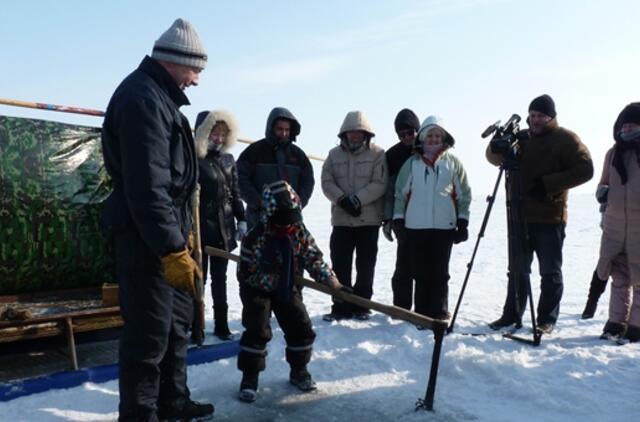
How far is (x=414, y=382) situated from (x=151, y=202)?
7.51ft

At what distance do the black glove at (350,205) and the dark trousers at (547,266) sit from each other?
146 cm

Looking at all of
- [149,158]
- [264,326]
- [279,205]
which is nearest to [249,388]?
[264,326]

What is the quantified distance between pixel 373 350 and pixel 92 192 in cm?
271

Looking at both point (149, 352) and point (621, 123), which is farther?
point (621, 123)

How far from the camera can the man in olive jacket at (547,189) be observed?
4.81 m

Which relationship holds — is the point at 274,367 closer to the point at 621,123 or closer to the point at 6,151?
the point at 6,151

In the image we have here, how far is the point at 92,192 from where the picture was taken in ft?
16.1

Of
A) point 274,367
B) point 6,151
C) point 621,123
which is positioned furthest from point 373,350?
point 6,151

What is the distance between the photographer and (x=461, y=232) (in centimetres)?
497

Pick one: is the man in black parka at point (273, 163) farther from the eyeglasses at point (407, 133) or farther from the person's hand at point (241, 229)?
the eyeglasses at point (407, 133)

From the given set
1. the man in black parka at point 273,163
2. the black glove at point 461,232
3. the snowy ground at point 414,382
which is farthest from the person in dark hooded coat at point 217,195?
the black glove at point 461,232

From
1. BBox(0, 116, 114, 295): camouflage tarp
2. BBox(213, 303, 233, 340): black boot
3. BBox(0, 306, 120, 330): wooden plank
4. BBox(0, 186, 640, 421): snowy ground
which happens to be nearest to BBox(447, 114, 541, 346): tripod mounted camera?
BBox(0, 186, 640, 421): snowy ground

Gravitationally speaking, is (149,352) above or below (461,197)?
below

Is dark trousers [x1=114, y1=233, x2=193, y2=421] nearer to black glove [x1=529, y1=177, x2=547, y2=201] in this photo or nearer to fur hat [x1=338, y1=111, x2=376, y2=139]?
fur hat [x1=338, y1=111, x2=376, y2=139]
